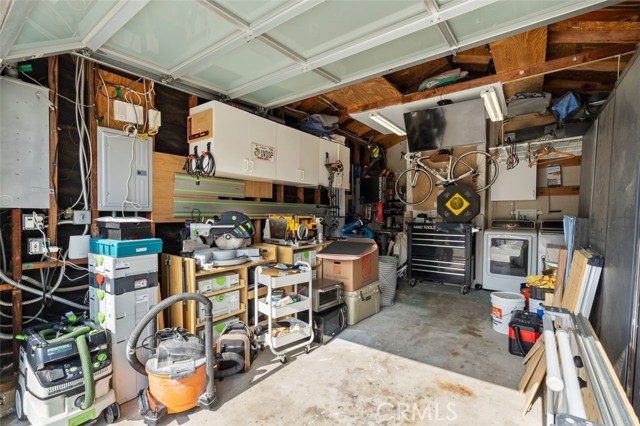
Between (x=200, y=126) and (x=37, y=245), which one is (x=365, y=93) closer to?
(x=200, y=126)

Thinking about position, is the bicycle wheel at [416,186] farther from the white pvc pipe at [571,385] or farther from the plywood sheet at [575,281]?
the white pvc pipe at [571,385]

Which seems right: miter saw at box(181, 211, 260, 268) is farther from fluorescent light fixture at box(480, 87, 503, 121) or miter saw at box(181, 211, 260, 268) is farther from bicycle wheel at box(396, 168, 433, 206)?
bicycle wheel at box(396, 168, 433, 206)

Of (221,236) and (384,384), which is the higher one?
(221,236)

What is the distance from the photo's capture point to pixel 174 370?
1.88m

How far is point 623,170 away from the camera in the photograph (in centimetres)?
180

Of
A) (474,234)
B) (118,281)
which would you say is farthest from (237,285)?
(474,234)

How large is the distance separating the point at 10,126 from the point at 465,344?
14.3 feet

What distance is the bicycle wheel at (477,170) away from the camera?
17.2 feet

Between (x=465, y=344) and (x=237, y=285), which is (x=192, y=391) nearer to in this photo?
(x=237, y=285)

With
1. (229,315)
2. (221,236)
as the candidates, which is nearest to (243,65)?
(221,236)

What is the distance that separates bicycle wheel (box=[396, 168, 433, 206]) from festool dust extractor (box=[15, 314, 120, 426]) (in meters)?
5.38

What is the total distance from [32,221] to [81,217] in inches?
11.7

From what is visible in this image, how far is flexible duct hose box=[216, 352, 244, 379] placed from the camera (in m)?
2.34

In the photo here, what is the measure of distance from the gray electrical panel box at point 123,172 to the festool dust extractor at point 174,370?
1254 millimetres
